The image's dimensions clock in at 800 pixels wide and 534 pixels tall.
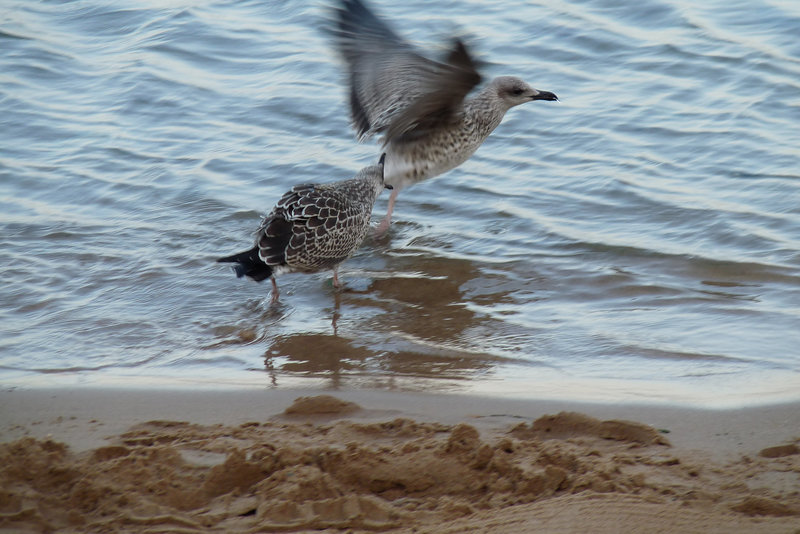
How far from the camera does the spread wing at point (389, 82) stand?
7281 mm

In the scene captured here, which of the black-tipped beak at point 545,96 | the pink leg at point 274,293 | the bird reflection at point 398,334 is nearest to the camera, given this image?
the bird reflection at point 398,334

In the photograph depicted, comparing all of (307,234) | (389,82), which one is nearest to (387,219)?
(389,82)

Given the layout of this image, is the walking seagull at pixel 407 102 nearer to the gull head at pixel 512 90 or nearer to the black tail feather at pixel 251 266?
the gull head at pixel 512 90

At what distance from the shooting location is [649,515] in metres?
3.27

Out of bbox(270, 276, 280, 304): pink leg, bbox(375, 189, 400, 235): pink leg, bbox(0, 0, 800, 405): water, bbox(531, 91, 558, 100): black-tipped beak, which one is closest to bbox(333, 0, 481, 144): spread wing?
bbox(0, 0, 800, 405): water

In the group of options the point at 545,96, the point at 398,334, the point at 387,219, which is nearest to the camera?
the point at 398,334

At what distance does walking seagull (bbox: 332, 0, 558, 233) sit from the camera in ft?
24.5

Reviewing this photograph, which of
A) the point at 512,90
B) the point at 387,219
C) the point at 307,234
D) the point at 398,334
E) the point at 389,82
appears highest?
the point at 512,90

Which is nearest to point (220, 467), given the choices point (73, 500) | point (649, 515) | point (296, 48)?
point (73, 500)

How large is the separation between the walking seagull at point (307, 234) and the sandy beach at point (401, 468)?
1701 millimetres

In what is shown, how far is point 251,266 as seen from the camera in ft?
20.2

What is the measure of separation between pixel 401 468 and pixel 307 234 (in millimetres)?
2796

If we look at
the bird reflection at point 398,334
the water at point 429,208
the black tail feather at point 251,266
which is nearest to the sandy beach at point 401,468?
the water at point 429,208

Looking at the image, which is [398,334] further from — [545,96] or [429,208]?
[545,96]
